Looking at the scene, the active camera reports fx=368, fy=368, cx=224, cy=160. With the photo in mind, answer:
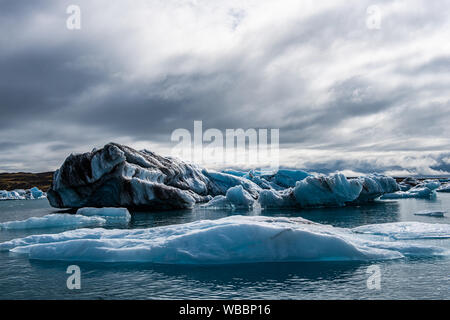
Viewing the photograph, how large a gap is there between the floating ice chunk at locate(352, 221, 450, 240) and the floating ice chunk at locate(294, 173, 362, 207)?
1452cm

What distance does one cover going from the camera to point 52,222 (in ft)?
60.3

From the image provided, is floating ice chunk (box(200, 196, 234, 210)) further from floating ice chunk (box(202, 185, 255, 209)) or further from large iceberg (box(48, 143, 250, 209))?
large iceberg (box(48, 143, 250, 209))

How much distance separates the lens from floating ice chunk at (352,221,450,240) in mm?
11484

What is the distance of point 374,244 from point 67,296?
7296 mm

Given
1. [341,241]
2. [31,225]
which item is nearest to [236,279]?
[341,241]

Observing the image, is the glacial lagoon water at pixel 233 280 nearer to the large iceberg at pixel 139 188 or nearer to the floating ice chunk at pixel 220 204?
the large iceberg at pixel 139 188

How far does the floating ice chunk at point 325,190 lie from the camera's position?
91.6 ft

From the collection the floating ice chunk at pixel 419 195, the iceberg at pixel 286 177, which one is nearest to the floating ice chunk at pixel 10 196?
the iceberg at pixel 286 177

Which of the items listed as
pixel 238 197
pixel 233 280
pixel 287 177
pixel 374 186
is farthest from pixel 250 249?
pixel 287 177

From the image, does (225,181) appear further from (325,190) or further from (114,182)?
(114,182)

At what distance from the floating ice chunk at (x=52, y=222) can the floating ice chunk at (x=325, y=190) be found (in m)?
15.4

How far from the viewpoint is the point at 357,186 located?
1133 inches

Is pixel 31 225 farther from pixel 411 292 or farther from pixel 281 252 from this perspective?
pixel 411 292
